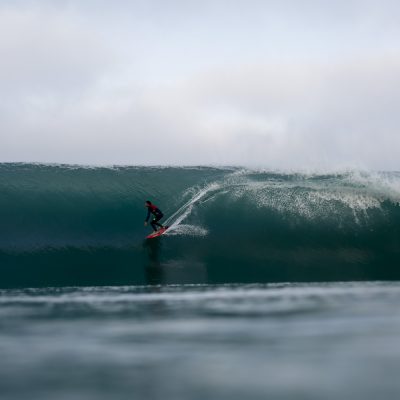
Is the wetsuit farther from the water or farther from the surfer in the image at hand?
the water

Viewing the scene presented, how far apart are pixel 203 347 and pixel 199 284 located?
5.93 meters

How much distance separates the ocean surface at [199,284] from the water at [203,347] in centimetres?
2

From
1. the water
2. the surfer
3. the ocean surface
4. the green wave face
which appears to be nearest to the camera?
the water

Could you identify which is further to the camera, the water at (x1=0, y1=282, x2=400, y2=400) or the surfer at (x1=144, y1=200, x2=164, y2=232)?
the surfer at (x1=144, y1=200, x2=164, y2=232)

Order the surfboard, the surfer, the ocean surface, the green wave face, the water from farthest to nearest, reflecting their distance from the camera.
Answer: the surfboard
the surfer
the green wave face
the ocean surface
the water

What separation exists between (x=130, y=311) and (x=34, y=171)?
1130cm

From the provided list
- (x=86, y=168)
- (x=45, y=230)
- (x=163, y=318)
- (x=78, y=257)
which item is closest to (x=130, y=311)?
(x=163, y=318)

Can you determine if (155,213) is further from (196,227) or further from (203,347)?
(203,347)

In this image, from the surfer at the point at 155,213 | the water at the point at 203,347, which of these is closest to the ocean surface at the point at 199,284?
the water at the point at 203,347

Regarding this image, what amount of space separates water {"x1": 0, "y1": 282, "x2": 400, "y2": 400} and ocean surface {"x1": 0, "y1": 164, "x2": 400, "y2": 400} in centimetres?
2

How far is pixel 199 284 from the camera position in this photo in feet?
37.3

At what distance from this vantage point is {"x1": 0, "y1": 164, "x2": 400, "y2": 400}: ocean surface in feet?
14.5

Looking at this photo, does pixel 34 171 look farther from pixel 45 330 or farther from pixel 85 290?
pixel 45 330

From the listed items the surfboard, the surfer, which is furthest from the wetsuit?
the surfboard
